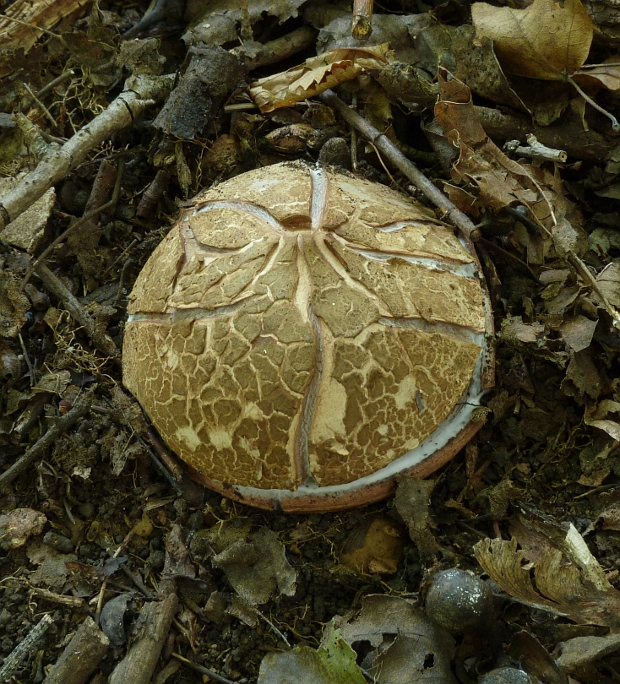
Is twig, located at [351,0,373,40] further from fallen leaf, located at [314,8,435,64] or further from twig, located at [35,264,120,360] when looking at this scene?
twig, located at [35,264,120,360]

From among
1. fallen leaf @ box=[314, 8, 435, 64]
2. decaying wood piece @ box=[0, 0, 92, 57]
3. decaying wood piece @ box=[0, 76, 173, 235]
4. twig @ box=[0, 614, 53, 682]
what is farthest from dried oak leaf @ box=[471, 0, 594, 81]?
twig @ box=[0, 614, 53, 682]

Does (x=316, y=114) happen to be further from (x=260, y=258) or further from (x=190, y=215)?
(x=260, y=258)

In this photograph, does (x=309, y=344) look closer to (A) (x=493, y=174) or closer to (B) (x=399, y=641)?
(B) (x=399, y=641)

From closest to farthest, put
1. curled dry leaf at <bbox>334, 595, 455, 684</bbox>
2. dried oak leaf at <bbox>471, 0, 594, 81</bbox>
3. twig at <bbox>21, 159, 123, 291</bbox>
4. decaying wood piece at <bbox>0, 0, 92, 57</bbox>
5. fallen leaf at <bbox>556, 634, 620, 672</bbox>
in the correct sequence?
fallen leaf at <bbox>556, 634, 620, 672</bbox>
curled dry leaf at <bbox>334, 595, 455, 684</bbox>
dried oak leaf at <bbox>471, 0, 594, 81</bbox>
twig at <bbox>21, 159, 123, 291</bbox>
decaying wood piece at <bbox>0, 0, 92, 57</bbox>

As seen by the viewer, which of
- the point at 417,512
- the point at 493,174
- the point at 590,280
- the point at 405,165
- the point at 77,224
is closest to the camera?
the point at 417,512

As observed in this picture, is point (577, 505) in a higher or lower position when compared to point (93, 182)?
lower

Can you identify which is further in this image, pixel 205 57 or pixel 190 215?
pixel 205 57

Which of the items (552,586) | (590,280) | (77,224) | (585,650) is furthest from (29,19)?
(585,650)

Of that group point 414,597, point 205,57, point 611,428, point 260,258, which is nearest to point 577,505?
point 611,428
